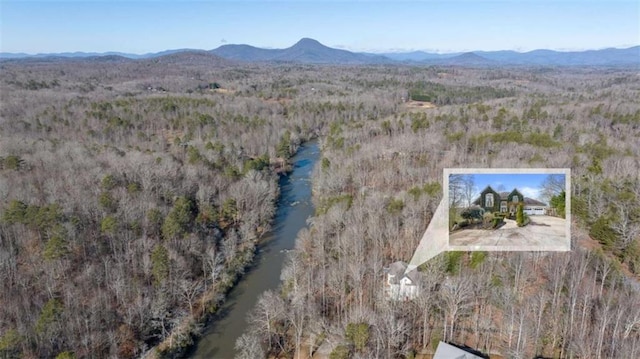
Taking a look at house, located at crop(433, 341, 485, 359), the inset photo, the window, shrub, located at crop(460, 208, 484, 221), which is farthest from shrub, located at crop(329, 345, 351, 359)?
the window

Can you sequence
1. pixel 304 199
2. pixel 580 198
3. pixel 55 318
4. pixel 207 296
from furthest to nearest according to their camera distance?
pixel 304 199, pixel 580 198, pixel 207 296, pixel 55 318

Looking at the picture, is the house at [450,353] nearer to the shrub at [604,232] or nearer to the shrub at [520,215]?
the shrub at [520,215]

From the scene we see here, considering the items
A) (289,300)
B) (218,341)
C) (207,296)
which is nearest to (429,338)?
(289,300)

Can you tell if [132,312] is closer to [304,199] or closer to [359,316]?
[359,316]

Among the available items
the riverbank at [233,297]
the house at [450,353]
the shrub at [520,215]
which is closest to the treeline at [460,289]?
the riverbank at [233,297]

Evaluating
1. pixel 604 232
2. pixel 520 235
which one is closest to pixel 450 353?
pixel 520 235

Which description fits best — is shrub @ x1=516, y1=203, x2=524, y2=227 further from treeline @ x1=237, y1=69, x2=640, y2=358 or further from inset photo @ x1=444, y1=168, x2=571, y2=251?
treeline @ x1=237, y1=69, x2=640, y2=358

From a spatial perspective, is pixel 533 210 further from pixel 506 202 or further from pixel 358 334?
pixel 358 334
